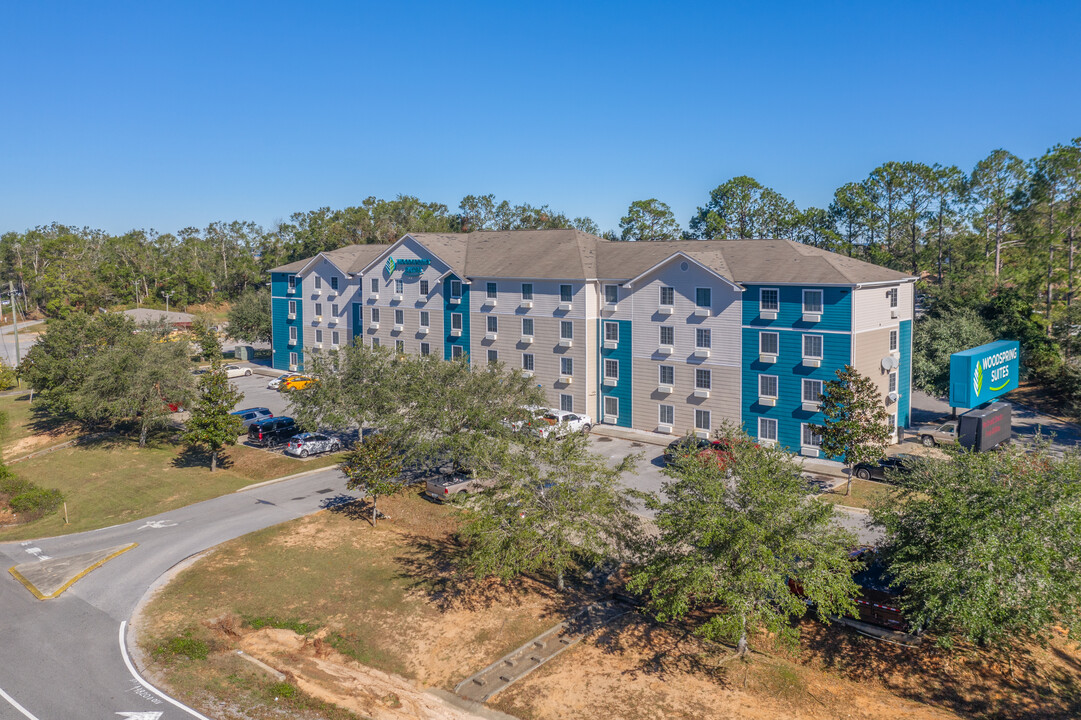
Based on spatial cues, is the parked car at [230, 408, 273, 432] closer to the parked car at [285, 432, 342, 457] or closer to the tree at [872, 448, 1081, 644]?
the parked car at [285, 432, 342, 457]

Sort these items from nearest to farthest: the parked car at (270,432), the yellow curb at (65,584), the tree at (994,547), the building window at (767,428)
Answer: the tree at (994,547) < the yellow curb at (65,584) < the building window at (767,428) < the parked car at (270,432)

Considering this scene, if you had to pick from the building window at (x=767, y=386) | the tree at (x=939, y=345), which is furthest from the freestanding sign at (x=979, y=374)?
the building window at (x=767, y=386)

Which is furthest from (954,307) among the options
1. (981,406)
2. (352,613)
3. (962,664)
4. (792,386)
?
(352,613)

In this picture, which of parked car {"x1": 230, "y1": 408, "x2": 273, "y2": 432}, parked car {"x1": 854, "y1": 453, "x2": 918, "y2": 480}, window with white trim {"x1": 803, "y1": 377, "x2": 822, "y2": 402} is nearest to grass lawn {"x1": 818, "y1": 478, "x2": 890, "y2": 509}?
parked car {"x1": 854, "y1": 453, "x2": 918, "y2": 480}

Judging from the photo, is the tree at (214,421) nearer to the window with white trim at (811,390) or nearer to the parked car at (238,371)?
the parked car at (238,371)

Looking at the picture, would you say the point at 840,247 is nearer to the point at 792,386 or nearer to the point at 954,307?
the point at 954,307
